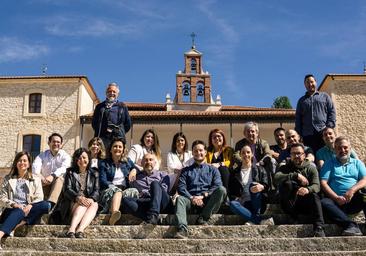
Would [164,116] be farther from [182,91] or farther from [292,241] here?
[292,241]

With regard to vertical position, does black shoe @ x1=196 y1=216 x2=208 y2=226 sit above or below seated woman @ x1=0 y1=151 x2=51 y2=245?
below

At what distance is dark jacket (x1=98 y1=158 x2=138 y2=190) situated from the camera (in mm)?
5836

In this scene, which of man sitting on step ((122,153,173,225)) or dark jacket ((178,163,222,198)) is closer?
man sitting on step ((122,153,173,225))

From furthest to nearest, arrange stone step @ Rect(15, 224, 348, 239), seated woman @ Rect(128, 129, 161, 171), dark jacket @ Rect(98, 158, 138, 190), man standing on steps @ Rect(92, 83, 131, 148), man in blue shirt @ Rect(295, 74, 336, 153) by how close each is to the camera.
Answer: man standing on steps @ Rect(92, 83, 131, 148)
man in blue shirt @ Rect(295, 74, 336, 153)
seated woman @ Rect(128, 129, 161, 171)
dark jacket @ Rect(98, 158, 138, 190)
stone step @ Rect(15, 224, 348, 239)

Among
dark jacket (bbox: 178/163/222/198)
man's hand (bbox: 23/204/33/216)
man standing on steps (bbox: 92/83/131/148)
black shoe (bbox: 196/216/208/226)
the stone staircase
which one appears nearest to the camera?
the stone staircase

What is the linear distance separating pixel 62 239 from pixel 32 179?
1230 mm

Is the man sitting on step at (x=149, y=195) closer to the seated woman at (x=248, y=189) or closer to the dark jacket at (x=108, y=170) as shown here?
the dark jacket at (x=108, y=170)

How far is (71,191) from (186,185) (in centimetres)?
144

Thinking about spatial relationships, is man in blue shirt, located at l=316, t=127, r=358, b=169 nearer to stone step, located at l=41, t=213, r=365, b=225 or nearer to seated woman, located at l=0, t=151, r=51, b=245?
stone step, located at l=41, t=213, r=365, b=225

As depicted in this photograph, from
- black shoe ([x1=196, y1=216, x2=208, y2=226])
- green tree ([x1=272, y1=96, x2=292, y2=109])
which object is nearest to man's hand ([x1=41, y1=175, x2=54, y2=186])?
black shoe ([x1=196, y1=216, x2=208, y2=226])

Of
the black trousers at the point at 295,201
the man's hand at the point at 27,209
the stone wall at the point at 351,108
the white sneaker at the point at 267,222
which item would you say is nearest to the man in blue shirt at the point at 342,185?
the black trousers at the point at 295,201

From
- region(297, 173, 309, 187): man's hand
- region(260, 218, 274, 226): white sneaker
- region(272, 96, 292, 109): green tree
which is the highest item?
region(272, 96, 292, 109): green tree

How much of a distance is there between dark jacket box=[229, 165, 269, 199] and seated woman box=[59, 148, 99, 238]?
1766 mm

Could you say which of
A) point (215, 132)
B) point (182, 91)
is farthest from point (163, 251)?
point (182, 91)
